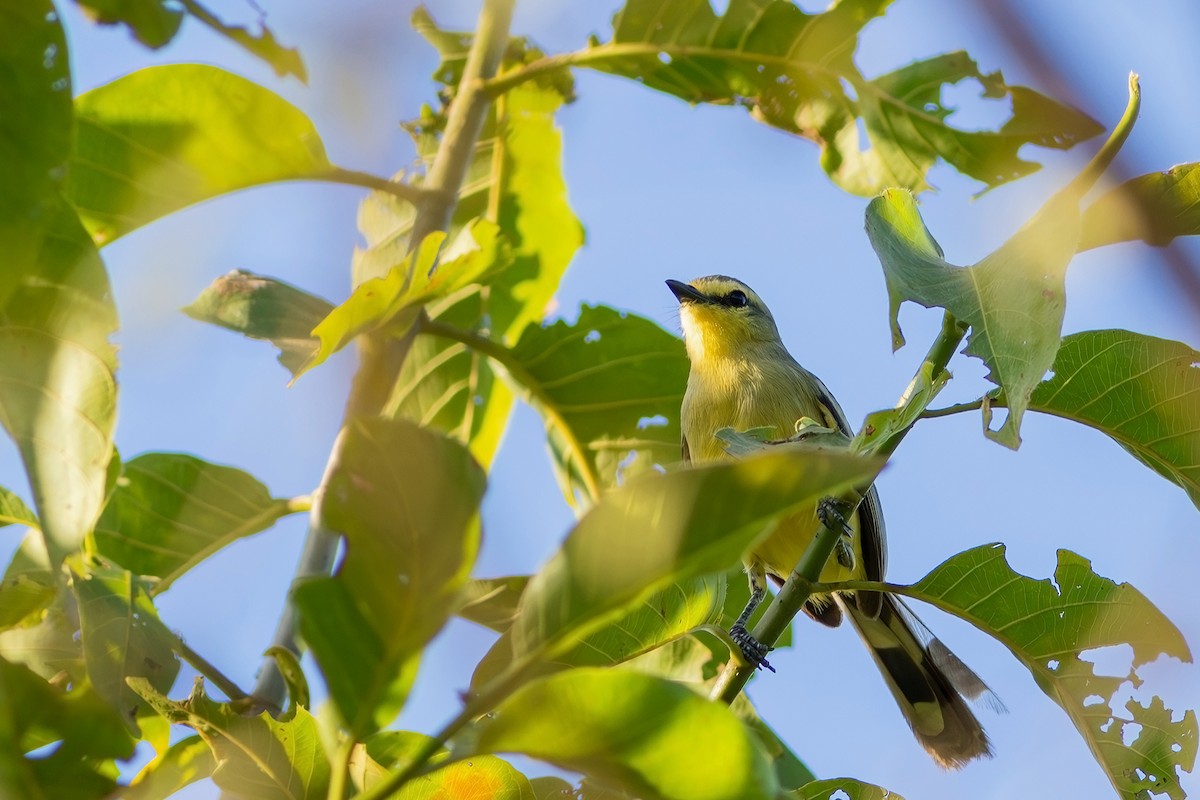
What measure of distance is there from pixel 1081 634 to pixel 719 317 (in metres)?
3.71

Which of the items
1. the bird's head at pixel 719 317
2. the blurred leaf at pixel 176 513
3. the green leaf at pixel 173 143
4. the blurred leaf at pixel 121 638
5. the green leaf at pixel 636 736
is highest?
the bird's head at pixel 719 317

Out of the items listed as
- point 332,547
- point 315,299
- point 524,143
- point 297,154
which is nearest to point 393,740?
point 332,547

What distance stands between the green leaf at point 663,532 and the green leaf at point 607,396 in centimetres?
181

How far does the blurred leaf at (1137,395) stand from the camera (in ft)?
6.26

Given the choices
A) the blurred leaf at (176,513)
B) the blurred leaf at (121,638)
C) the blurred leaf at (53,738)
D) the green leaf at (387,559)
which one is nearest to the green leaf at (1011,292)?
the green leaf at (387,559)

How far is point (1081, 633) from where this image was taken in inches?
80.7

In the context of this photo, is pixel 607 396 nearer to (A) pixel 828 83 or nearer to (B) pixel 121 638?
(A) pixel 828 83

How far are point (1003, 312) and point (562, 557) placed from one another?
68cm

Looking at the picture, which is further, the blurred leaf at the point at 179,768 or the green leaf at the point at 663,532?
the blurred leaf at the point at 179,768

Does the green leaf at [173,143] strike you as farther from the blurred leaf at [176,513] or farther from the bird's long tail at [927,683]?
the bird's long tail at [927,683]

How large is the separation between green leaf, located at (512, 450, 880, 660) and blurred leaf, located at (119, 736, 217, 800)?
77 centimetres

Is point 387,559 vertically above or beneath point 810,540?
beneath

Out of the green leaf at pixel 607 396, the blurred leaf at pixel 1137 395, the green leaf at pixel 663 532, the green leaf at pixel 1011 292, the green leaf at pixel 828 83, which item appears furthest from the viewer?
the green leaf at pixel 607 396

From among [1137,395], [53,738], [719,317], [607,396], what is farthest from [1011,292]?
[719,317]
